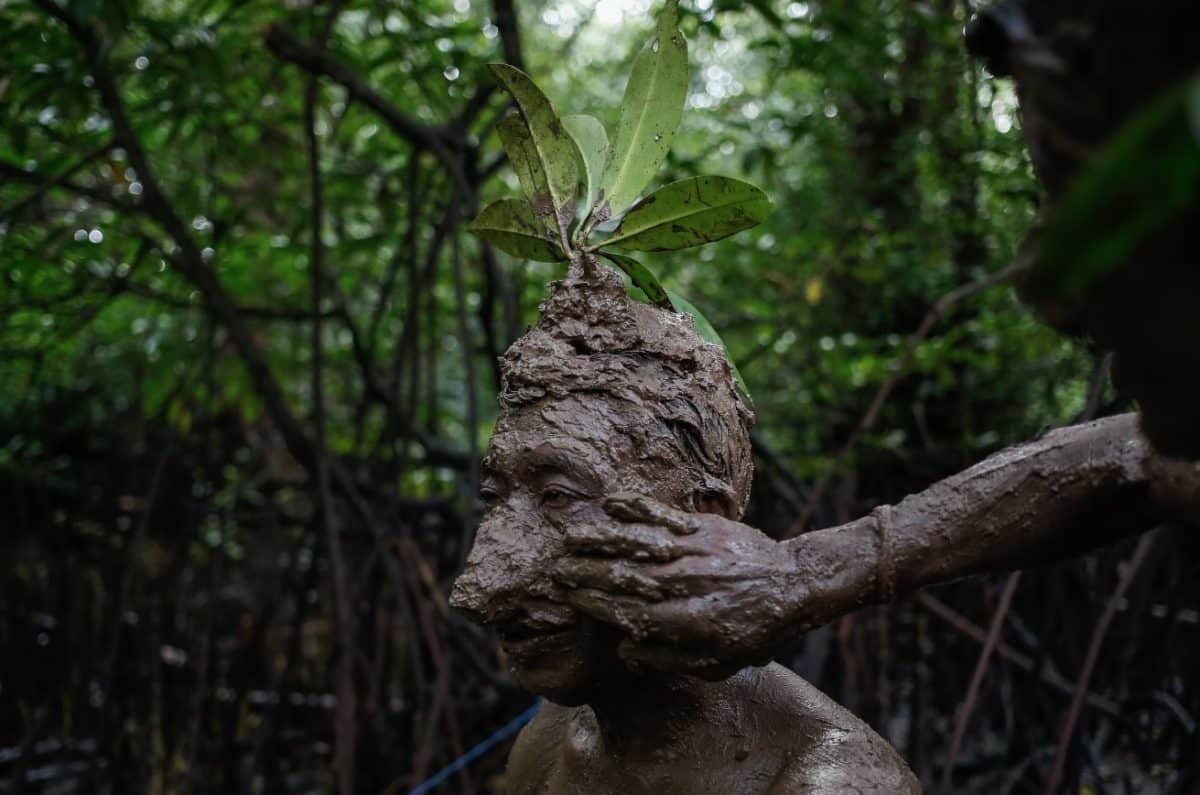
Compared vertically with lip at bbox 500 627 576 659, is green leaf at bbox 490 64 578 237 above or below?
above

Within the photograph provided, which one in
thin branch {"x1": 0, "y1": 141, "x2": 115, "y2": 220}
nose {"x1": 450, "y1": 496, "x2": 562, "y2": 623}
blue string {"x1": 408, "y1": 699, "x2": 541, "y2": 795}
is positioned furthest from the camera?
thin branch {"x1": 0, "y1": 141, "x2": 115, "y2": 220}

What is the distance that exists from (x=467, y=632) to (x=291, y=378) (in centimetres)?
149

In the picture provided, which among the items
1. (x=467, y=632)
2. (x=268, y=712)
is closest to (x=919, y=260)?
(x=467, y=632)

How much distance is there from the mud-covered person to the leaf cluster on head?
0.06 meters

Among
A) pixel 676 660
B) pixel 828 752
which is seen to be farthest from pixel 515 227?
pixel 828 752

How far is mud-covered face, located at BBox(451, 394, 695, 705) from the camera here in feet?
3.07

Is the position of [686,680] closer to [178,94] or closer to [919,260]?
[178,94]

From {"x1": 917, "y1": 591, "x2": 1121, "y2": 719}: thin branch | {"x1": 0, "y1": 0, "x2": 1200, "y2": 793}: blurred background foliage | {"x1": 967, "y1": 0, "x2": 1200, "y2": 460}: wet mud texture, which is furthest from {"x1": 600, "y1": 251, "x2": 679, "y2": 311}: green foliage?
{"x1": 917, "y1": 591, "x2": 1121, "y2": 719}: thin branch

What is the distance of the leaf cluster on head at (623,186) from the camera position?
1.06 meters

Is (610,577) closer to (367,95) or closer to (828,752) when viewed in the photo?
(828,752)

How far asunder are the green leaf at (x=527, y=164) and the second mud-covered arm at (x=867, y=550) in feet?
1.35

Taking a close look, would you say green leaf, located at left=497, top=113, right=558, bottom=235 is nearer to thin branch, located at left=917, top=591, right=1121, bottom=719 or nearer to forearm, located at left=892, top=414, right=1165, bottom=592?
forearm, located at left=892, top=414, right=1165, bottom=592

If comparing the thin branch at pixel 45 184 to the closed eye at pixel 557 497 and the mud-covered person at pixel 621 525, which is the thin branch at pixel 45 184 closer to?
the mud-covered person at pixel 621 525

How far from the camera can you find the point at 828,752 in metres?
1.00
